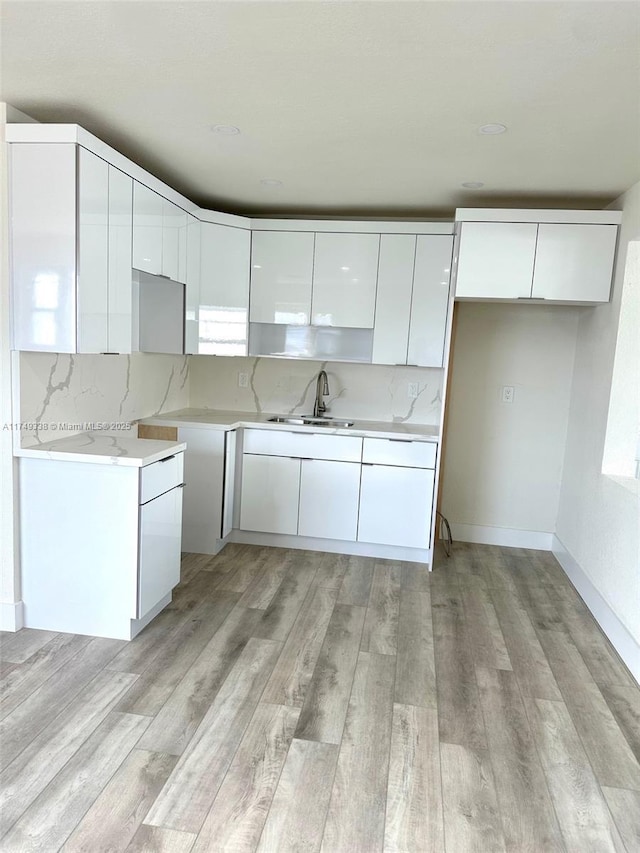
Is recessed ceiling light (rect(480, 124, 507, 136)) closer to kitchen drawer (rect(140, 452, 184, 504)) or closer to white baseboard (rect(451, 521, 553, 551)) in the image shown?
kitchen drawer (rect(140, 452, 184, 504))

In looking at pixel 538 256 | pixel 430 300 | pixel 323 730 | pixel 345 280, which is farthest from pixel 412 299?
pixel 323 730

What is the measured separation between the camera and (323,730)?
2.18 meters

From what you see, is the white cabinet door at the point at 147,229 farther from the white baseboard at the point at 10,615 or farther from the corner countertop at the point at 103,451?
the white baseboard at the point at 10,615

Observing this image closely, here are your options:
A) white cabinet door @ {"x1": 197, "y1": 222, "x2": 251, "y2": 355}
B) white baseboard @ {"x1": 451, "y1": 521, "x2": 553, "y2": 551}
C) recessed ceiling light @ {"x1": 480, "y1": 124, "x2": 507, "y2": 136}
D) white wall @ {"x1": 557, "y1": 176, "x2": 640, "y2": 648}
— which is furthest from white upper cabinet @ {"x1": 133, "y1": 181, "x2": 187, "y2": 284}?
white baseboard @ {"x1": 451, "y1": 521, "x2": 553, "y2": 551}

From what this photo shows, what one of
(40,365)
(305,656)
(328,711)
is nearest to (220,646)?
(305,656)

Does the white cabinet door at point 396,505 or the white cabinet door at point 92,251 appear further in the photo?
the white cabinet door at point 396,505

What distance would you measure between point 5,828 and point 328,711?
114cm

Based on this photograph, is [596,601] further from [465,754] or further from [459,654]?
[465,754]

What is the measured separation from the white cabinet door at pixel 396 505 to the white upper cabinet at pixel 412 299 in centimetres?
80

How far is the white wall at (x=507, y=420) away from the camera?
423cm

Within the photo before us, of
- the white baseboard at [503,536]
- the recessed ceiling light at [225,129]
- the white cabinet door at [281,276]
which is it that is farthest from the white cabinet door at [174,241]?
the white baseboard at [503,536]

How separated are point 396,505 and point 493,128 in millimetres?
2335

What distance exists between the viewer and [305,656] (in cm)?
269

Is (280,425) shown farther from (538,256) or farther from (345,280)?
(538,256)
